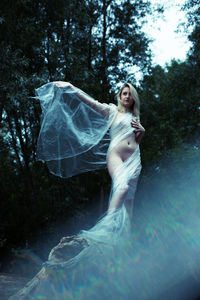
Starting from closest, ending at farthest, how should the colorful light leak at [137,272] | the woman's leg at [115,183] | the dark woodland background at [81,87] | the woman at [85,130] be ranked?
1. the colorful light leak at [137,272]
2. the woman's leg at [115,183]
3. the woman at [85,130]
4. the dark woodland background at [81,87]

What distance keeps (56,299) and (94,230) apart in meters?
0.57

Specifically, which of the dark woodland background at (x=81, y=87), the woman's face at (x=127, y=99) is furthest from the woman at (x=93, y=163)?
the dark woodland background at (x=81, y=87)

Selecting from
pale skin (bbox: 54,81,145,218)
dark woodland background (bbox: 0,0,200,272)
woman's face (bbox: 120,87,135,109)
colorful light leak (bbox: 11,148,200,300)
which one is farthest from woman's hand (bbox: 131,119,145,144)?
dark woodland background (bbox: 0,0,200,272)

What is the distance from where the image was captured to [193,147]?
29.9 feet

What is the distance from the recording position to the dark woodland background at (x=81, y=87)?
7.01m

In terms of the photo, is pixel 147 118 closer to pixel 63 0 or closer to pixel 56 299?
pixel 63 0

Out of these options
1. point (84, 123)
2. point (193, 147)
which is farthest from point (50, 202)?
point (84, 123)

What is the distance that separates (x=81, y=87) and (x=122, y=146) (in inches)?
178

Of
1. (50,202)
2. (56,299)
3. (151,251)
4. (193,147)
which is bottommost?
(50,202)

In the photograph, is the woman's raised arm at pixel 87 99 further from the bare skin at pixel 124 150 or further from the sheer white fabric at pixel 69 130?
the bare skin at pixel 124 150

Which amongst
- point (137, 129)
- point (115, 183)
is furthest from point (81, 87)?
point (115, 183)

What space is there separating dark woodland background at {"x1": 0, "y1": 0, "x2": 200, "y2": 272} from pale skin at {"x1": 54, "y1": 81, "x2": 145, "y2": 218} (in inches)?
103

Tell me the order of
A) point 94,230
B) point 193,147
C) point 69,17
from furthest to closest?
point 193,147
point 69,17
point 94,230

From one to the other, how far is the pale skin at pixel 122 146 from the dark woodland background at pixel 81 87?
2617 mm
